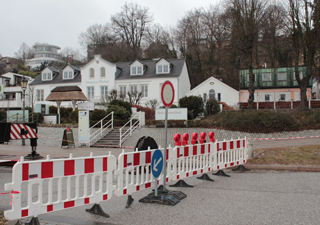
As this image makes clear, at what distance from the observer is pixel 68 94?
1039 inches

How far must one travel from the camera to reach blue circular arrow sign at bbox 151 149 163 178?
20.1 feet

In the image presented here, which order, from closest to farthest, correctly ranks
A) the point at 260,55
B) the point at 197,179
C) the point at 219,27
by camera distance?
1. the point at 197,179
2. the point at 260,55
3. the point at 219,27

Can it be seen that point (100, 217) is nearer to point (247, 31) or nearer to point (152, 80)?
point (247, 31)

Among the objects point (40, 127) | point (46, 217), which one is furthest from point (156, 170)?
point (40, 127)

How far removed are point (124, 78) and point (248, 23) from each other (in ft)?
66.0

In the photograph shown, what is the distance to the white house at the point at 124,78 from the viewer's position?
129 ft

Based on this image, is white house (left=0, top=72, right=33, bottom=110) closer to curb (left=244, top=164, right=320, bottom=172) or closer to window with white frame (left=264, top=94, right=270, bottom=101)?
window with white frame (left=264, top=94, right=270, bottom=101)

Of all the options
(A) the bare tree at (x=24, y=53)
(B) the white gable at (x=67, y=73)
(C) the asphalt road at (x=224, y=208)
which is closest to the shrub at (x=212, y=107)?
(C) the asphalt road at (x=224, y=208)

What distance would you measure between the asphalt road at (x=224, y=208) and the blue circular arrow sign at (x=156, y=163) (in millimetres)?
686

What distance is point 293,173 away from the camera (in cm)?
910

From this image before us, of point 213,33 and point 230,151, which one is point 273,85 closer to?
point 213,33

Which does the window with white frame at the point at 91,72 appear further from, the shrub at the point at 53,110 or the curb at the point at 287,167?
the curb at the point at 287,167

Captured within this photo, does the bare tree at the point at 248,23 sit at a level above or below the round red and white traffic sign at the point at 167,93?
above

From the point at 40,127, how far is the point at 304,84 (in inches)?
875
